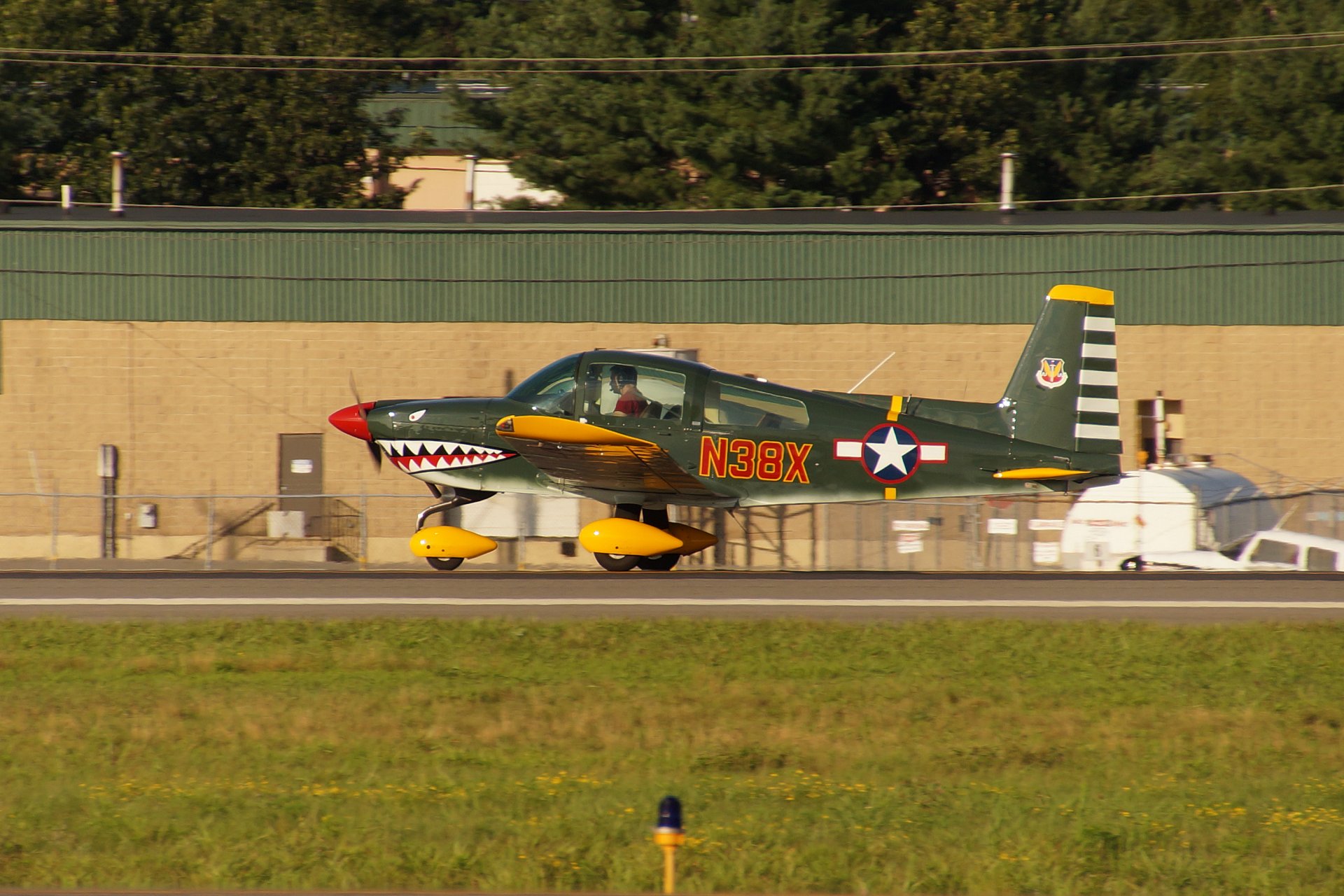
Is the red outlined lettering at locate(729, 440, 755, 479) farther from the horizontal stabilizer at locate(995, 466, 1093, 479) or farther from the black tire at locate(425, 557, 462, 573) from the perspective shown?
the black tire at locate(425, 557, 462, 573)

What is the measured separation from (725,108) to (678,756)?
30.2m

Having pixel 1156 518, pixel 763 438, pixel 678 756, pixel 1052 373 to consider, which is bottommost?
pixel 678 756

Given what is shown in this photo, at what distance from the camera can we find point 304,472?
2719 cm

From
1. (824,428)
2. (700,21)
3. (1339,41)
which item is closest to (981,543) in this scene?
(824,428)

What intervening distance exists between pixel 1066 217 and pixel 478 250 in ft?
37.5

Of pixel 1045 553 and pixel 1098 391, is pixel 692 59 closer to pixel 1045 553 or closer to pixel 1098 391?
pixel 1045 553

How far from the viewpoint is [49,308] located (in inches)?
1064

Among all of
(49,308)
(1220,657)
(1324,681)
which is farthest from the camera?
(49,308)

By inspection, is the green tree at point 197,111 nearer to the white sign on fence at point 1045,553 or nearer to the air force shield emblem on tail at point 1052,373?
the white sign on fence at point 1045,553

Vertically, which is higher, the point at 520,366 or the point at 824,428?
the point at 520,366

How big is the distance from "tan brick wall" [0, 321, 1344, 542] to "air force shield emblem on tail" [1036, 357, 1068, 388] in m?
9.23

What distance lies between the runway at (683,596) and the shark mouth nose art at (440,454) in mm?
1392

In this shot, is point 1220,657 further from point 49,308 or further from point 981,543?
point 49,308

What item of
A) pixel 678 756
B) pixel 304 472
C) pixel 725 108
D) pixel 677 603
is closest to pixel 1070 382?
pixel 677 603
